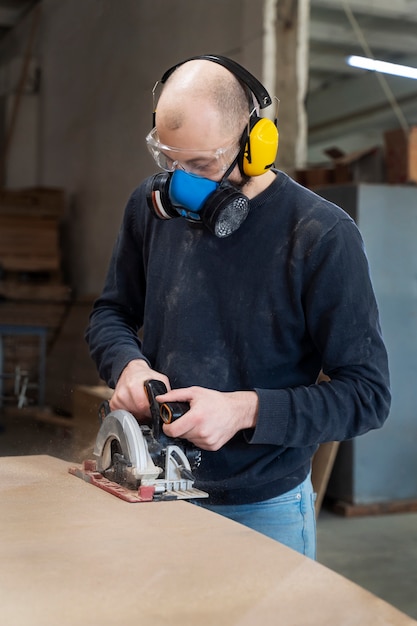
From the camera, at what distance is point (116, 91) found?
744cm

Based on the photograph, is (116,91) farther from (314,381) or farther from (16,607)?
(16,607)

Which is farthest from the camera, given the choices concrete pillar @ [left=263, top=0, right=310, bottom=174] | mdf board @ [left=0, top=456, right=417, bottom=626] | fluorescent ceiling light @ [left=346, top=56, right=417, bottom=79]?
fluorescent ceiling light @ [left=346, top=56, right=417, bottom=79]

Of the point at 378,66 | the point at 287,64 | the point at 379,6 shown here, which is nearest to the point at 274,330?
the point at 287,64

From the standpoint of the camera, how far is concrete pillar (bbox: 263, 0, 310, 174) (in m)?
5.23

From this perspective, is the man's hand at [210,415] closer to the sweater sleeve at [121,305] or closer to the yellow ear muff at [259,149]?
the sweater sleeve at [121,305]

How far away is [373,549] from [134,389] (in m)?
2.99

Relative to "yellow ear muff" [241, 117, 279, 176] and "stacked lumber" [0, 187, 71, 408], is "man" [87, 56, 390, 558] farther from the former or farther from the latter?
"stacked lumber" [0, 187, 71, 408]

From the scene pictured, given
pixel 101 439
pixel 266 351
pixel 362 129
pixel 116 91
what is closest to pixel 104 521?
pixel 101 439

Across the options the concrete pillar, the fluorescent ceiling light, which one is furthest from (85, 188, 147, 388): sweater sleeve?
the fluorescent ceiling light

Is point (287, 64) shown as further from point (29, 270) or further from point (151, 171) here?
point (29, 270)

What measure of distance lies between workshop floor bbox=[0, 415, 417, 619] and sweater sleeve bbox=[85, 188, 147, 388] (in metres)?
1.35

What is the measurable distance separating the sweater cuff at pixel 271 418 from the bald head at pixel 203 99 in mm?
534

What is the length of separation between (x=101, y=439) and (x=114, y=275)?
49 centimetres

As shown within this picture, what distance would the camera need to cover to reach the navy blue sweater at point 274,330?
165 centimetres
